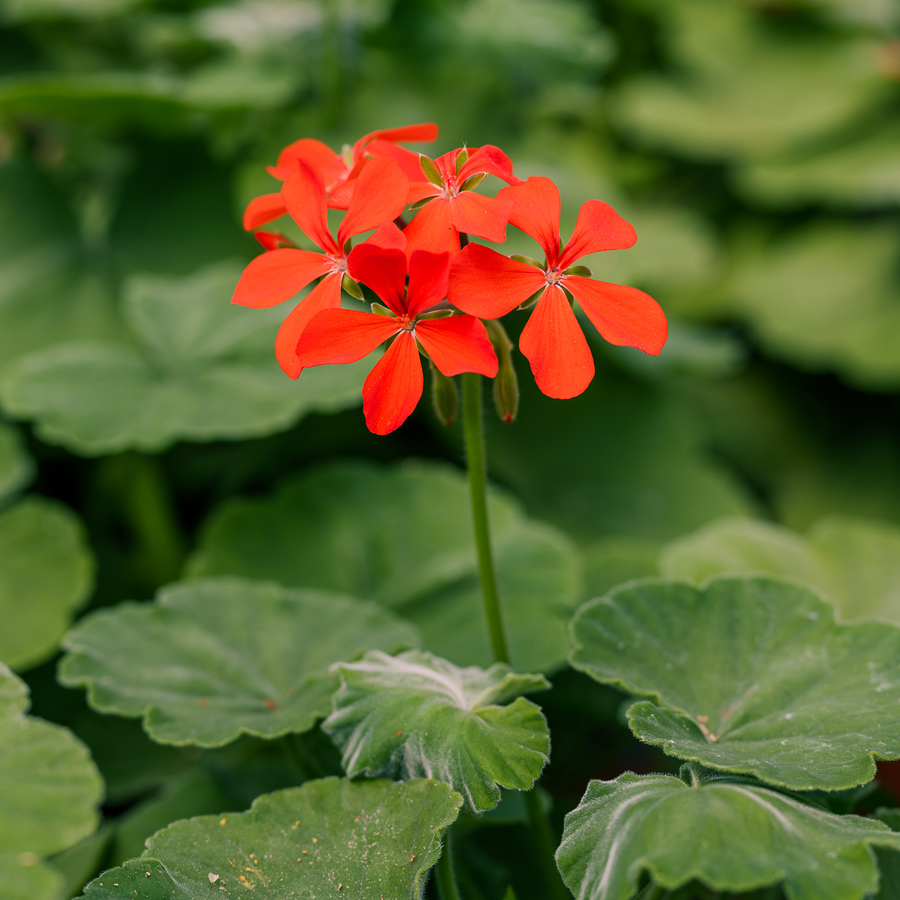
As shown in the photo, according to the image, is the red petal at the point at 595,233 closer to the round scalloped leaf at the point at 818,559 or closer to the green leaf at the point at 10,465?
the round scalloped leaf at the point at 818,559

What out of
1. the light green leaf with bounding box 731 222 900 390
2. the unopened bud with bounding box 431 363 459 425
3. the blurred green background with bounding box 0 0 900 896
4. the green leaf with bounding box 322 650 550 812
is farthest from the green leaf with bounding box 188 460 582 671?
the light green leaf with bounding box 731 222 900 390

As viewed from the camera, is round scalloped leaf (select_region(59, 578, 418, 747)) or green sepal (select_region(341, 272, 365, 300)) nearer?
green sepal (select_region(341, 272, 365, 300))

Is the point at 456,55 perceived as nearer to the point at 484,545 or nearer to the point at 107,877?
the point at 484,545

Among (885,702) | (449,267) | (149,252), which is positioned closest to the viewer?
(449,267)

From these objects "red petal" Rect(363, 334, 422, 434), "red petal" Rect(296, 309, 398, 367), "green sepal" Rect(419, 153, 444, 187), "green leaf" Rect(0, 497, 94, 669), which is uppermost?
"green sepal" Rect(419, 153, 444, 187)

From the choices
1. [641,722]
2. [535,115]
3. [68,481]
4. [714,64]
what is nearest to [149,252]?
[68,481]

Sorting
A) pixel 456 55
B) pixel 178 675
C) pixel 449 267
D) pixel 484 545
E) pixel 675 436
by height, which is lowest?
pixel 675 436

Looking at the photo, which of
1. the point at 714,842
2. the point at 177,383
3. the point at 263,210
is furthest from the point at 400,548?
the point at 714,842

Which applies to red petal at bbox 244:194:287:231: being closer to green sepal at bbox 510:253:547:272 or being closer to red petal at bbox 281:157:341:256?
red petal at bbox 281:157:341:256
